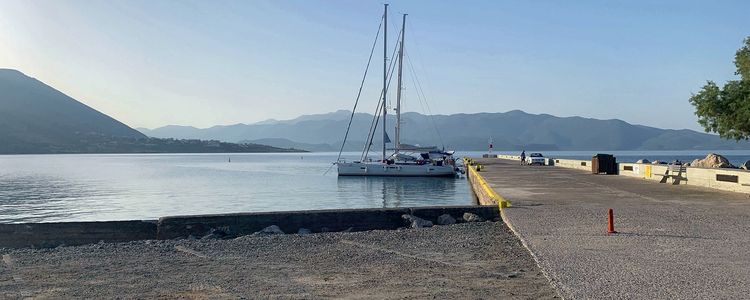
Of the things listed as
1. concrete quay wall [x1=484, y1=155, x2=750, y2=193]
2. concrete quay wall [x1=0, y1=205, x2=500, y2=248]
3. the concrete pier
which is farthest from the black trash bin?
concrete quay wall [x1=0, y1=205, x2=500, y2=248]

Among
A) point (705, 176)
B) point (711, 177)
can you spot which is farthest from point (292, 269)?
point (705, 176)

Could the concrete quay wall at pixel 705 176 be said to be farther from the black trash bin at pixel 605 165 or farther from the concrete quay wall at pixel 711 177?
the black trash bin at pixel 605 165

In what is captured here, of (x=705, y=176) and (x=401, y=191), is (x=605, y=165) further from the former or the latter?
(x=705, y=176)

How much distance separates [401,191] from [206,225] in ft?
105

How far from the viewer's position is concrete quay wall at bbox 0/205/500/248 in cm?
1606

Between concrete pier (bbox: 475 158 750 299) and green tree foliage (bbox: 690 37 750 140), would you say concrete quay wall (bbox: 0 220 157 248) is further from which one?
green tree foliage (bbox: 690 37 750 140)

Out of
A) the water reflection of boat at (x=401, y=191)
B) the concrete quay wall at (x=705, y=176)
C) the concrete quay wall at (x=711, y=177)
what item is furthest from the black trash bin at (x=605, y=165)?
the water reflection of boat at (x=401, y=191)

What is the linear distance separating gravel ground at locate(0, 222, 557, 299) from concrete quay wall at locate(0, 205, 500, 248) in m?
1.85

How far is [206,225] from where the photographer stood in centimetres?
1716

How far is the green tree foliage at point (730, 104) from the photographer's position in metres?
29.9

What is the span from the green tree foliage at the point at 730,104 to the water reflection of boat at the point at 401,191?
1348 centimetres

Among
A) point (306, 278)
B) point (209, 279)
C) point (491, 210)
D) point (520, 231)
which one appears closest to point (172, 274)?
point (209, 279)

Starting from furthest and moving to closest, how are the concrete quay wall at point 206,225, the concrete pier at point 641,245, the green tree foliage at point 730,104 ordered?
the green tree foliage at point 730,104
the concrete quay wall at point 206,225
the concrete pier at point 641,245

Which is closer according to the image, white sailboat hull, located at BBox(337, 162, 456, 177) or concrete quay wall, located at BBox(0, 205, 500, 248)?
concrete quay wall, located at BBox(0, 205, 500, 248)
